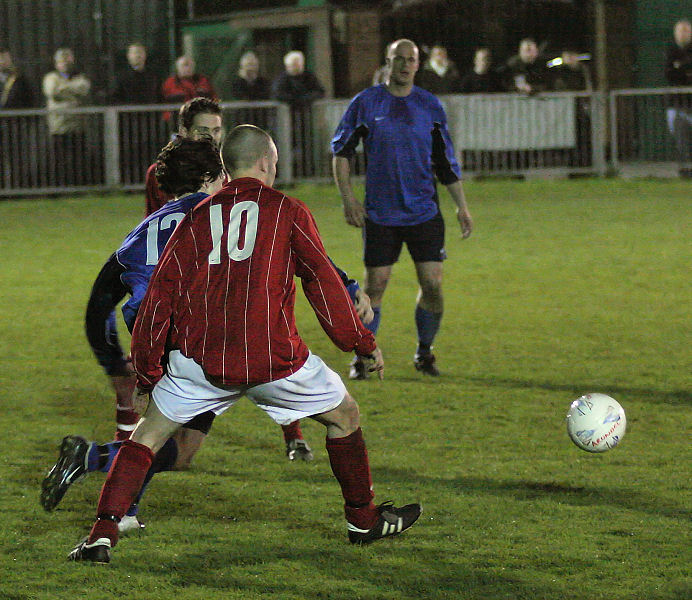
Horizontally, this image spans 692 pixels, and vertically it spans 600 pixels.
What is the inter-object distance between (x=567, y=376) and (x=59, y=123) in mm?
12568

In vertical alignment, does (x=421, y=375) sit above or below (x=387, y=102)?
below

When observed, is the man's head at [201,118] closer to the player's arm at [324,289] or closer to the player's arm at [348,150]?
the player's arm at [324,289]

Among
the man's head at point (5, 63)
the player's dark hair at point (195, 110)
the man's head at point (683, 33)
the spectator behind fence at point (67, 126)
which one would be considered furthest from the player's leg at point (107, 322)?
the man's head at point (683, 33)

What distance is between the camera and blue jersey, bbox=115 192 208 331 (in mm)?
4840

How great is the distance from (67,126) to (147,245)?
14.5m

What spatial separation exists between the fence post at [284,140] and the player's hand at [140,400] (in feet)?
47.9

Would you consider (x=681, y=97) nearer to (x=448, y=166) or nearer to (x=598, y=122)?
(x=598, y=122)

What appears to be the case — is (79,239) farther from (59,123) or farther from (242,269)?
(242,269)

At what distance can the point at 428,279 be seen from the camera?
26.6 feet

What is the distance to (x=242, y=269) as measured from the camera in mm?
4430

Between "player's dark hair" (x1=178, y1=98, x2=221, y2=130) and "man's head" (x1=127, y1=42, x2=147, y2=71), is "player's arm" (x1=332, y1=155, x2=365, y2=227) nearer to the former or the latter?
"player's dark hair" (x1=178, y1=98, x2=221, y2=130)

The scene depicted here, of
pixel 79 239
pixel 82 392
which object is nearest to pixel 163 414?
pixel 82 392

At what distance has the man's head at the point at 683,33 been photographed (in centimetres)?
1964

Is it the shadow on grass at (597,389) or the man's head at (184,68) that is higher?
the man's head at (184,68)
